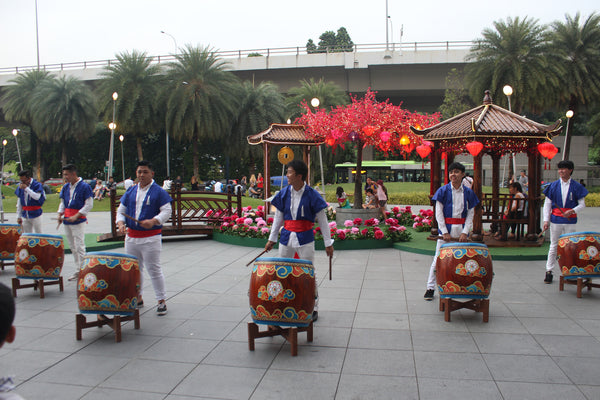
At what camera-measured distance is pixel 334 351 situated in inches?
187

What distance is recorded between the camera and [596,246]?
661 centimetres

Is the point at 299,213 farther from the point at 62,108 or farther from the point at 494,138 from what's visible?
the point at 62,108

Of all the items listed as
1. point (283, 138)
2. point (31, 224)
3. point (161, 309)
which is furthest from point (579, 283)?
point (31, 224)

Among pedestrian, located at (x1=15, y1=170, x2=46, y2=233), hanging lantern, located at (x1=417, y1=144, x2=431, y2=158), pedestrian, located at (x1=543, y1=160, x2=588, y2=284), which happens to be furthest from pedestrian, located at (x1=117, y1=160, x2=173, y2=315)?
hanging lantern, located at (x1=417, y1=144, x2=431, y2=158)

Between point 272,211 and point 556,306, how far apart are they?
371 inches

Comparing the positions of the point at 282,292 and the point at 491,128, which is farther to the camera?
the point at 491,128

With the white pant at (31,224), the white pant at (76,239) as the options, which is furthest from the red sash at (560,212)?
the white pant at (31,224)

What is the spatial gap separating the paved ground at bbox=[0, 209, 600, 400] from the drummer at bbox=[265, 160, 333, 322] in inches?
37.9

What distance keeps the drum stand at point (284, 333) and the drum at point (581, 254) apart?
4.10 metres

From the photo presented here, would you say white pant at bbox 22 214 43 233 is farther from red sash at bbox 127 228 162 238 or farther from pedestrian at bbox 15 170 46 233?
red sash at bbox 127 228 162 238

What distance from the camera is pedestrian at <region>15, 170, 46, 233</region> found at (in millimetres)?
8789

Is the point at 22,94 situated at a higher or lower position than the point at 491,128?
higher

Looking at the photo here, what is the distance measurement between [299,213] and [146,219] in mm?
1938

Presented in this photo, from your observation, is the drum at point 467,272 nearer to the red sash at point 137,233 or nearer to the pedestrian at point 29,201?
the red sash at point 137,233
